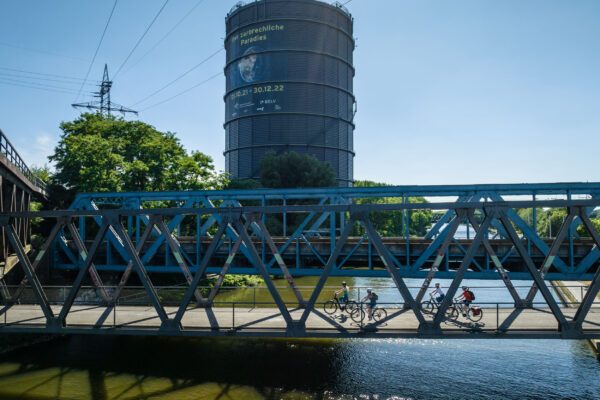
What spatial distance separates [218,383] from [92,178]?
21.2m

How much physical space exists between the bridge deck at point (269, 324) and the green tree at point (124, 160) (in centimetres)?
1688

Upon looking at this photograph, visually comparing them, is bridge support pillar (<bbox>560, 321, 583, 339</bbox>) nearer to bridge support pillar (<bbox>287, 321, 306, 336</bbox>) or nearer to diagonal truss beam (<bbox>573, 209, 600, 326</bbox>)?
diagonal truss beam (<bbox>573, 209, 600, 326</bbox>)

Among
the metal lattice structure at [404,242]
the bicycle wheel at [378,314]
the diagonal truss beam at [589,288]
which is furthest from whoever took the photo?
the metal lattice structure at [404,242]

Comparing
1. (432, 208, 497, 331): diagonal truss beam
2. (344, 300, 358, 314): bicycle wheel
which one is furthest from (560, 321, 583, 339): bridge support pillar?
(344, 300, 358, 314): bicycle wheel

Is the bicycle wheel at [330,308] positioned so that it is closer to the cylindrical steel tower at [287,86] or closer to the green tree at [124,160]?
the green tree at [124,160]

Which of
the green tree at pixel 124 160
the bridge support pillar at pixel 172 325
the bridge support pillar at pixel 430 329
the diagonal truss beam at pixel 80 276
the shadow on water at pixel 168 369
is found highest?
the green tree at pixel 124 160

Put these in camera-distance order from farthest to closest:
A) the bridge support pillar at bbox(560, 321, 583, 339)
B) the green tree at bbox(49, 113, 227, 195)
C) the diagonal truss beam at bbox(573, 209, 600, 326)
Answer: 1. the green tree at bbox(49, 113, 227, 195)
2. the bridge support pillar at bbox(560, 321, 583, 339)
3. the diagonal truss beam at bbox(573, 209, 600, 326)

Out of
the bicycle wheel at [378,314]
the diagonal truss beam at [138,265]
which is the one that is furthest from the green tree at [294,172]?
the diagonal truss beam at [138,265]

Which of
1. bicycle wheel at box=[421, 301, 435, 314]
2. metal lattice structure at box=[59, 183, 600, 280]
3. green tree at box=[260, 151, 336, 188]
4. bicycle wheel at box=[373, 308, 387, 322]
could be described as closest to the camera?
bicycle wheel at box=[421, 301, 435, 314]

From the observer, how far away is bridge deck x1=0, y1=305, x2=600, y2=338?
36.1 feet

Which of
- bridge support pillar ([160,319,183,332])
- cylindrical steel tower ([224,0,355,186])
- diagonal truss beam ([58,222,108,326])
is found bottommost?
bridge support pillar ([160,319,183,332])

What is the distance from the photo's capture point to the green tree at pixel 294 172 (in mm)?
45969

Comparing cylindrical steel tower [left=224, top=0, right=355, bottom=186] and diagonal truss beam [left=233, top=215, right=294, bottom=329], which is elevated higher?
cylindrical steel tower [left=224, top=0, right=355, bottom=186]

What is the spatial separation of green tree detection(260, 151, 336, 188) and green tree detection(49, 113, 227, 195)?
7.52m
